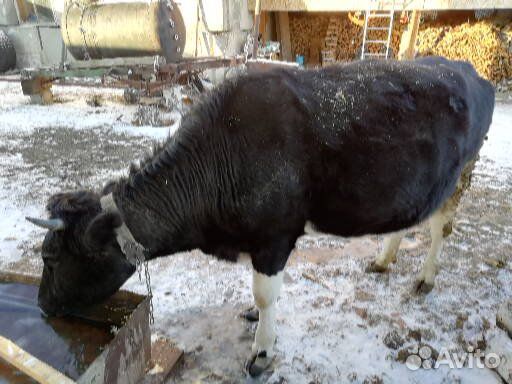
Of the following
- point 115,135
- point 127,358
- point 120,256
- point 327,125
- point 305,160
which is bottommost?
point 115,135

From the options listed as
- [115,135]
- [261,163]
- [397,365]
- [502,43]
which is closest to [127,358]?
[261,163]

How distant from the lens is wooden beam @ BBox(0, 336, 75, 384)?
192 centimetres

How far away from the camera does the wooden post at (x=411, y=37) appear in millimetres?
11820

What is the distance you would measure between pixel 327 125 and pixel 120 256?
151cm

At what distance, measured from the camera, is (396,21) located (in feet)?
47.7

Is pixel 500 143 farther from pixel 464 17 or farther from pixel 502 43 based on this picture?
pixel 464 17

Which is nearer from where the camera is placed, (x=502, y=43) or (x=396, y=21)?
(x=502, y=43)

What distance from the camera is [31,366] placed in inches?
79.2

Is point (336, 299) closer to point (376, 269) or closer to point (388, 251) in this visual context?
point (376, 269)

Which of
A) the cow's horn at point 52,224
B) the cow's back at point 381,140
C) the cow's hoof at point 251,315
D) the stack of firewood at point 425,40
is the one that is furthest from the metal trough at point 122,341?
the stack of firewood at point 425,40

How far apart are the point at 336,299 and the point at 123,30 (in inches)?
359

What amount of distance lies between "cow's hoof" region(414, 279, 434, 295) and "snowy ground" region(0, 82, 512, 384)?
0.07 metres

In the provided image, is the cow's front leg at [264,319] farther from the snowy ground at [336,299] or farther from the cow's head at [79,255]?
the cow's head at [79,255]

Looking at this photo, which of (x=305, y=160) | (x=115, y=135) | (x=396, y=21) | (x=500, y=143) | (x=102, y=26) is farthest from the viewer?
(x=396, y=21)
